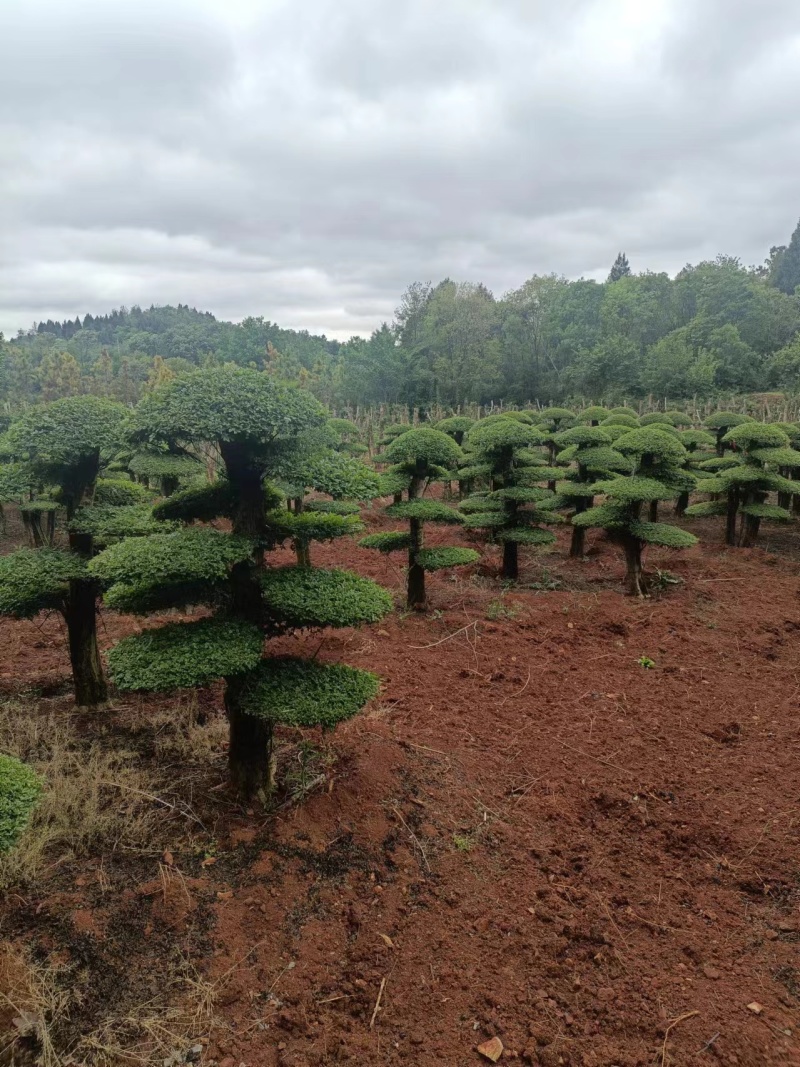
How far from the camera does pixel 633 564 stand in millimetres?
11047

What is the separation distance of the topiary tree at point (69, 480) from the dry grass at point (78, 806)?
3.91ft

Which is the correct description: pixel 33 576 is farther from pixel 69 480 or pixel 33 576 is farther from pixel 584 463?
pixel 584 463

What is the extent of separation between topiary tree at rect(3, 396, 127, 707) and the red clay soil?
208cm

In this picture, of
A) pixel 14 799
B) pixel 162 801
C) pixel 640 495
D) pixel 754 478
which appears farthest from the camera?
pixel 754 478

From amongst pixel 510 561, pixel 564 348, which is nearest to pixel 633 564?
pixel 510 561

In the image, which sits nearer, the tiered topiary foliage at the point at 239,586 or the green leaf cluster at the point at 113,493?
the tiered topiary foliage at the point at 239,586

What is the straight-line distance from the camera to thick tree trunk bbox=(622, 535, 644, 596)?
10.9m

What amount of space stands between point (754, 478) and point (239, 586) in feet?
39.5

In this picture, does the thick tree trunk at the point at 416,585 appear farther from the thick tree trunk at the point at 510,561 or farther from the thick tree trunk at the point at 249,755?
the thick tree trunk at the point at 249,755

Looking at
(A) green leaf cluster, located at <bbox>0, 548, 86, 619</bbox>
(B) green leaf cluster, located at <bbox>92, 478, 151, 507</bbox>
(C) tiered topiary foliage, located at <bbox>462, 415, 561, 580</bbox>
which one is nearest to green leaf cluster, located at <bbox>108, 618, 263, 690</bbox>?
(A) green leaf cluster, located at <bbox>0, 548, 86, 619</bbox>

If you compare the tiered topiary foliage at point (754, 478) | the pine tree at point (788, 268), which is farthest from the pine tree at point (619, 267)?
the tiered topiary foliage at point (754, 478)

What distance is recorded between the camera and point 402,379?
→ 1766 inches

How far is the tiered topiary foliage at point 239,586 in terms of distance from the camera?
412 centimetres

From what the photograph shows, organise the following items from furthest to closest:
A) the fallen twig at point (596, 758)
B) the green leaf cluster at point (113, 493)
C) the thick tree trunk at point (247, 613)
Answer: the green leaf cluster at point (113, 493) < the fallen twig at point (596, 758) < the thick tree trunk at point (247, 613)
